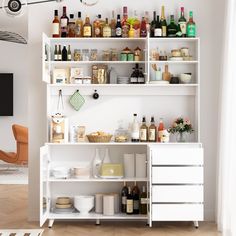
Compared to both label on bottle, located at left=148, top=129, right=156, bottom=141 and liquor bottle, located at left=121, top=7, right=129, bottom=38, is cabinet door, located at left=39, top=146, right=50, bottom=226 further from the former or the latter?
liquor bottle, located at left=121, top=7, right=129, bottom=38

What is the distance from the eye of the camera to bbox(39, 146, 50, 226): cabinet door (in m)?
5.39

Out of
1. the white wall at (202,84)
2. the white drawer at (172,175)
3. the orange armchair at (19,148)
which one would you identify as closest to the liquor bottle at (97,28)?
the white wall at (202,84)

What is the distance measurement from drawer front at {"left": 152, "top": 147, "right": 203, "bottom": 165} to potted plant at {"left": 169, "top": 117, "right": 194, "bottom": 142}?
35 centimetres

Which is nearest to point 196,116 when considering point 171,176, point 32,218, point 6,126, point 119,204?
point 171,176

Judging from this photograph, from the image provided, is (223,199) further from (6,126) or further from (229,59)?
(6,126)

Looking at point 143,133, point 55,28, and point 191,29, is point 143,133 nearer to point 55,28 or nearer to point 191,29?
point 191,29

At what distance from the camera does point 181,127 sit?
5793 mm

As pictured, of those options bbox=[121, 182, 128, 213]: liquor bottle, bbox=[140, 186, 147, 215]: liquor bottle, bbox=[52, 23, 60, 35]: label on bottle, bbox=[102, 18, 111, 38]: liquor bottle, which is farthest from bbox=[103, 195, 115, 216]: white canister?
bbox=[52, 23, 60, 35]: label on bottle

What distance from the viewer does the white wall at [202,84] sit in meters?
5.99

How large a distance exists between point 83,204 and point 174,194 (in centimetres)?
100

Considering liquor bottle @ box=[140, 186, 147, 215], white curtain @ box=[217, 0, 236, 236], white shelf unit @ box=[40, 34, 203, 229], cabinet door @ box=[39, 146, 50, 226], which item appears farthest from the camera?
white shelf unit @ box=[40, 34, 203, 229]

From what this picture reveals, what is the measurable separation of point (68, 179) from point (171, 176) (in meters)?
1.11

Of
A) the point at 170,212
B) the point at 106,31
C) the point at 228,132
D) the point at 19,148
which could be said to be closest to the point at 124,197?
the point at 170,212

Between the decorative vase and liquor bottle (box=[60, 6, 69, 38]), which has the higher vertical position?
liquor bottle (box=[60, 6, 69, 38])
